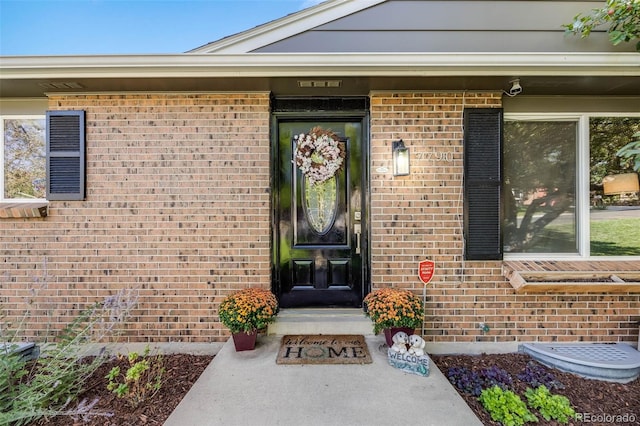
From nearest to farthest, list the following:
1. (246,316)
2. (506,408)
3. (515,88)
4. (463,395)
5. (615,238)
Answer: (506,408), (463,395), (246,316), (515,88), (615,238)

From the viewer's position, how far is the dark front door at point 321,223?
10.2ft

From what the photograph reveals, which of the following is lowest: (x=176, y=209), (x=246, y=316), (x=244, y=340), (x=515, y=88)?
(x=244, y=340)

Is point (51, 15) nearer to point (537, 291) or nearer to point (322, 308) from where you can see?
point (322, 308)

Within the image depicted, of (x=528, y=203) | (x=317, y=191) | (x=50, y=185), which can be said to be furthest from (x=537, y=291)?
(x=50, y=185)

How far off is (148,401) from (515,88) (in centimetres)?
416

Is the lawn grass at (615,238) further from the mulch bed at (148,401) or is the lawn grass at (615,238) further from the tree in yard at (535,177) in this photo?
the mulch bed at (148,401)

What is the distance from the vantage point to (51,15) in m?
4.05

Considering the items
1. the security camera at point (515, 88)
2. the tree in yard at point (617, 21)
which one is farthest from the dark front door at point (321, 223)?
the tree in yard at point (617, 21)

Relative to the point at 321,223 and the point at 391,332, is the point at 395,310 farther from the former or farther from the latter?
the point at 321,223

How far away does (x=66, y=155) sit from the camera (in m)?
2.92

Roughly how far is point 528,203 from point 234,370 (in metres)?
3.35

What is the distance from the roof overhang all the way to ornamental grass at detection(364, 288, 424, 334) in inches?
79.1

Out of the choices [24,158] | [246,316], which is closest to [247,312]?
[246,316]

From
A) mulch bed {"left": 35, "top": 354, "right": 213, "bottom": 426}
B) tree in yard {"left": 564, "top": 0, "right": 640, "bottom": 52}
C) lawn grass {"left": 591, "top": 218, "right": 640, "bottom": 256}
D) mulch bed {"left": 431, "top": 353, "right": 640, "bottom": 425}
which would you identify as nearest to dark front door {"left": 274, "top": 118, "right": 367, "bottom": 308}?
mulch bed {"left": 35, "top": 354, "right": 213, "bottom": 426}
